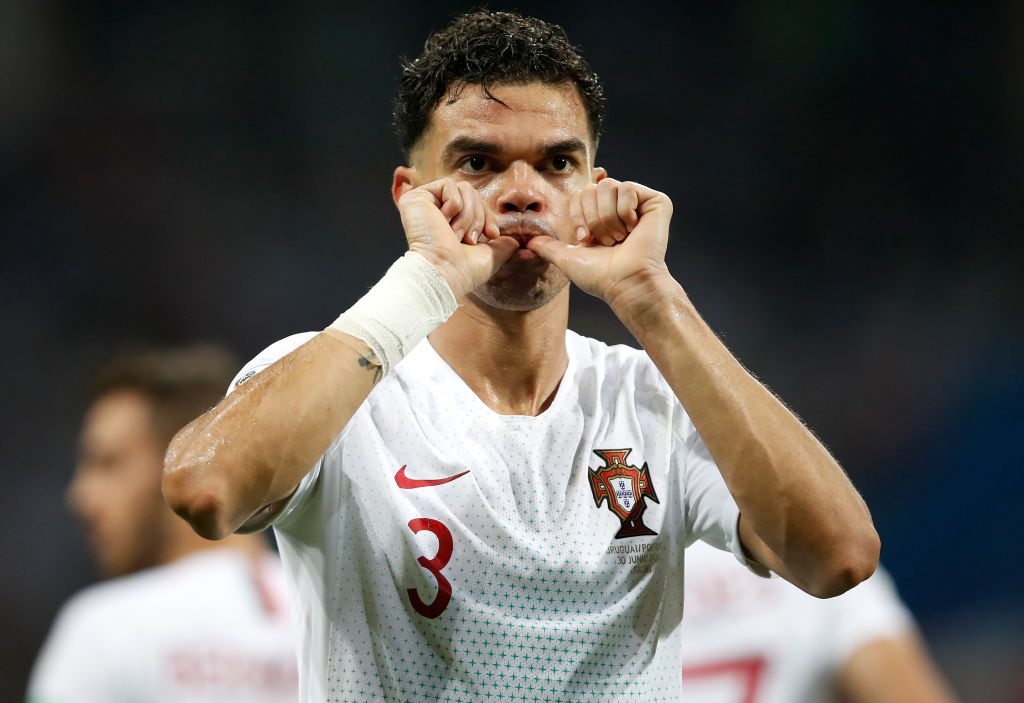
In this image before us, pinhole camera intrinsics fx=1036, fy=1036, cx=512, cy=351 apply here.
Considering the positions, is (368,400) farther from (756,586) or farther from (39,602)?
(39,602)

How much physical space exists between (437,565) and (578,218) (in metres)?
0.94

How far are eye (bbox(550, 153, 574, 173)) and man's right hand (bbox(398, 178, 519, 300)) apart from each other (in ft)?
0.85

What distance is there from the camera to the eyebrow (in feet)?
8.97

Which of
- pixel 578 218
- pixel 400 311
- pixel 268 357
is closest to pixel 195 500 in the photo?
pixel 268 357

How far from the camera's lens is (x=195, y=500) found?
2064 mm

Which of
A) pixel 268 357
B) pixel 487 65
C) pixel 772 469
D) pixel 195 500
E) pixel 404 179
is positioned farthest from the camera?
pixel 404 179

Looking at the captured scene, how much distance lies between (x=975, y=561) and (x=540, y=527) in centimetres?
535

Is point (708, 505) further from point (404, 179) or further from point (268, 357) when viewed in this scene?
point (404, 179)

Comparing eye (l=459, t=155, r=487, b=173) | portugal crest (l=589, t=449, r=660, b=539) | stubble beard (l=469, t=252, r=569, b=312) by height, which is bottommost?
portugal crest (l=589, t=449, r=660, b=539)

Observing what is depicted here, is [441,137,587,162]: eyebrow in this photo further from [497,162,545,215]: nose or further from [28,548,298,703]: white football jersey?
[28,548,298,703]: white football jersey

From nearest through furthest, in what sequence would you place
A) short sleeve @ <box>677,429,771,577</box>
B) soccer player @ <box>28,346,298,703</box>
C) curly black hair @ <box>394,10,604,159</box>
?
short sleeve @ <box>677,429,771,577</box>, curly black hair @ <box>394,10,604,159</box>, soccer player @ <box>28,346,298,703</box>

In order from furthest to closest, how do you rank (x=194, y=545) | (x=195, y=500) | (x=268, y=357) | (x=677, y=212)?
(x=677, y=212) < (x=194, y=545) < (x=268, y=357) < (x=195, y=500)

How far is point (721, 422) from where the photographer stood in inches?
90.1

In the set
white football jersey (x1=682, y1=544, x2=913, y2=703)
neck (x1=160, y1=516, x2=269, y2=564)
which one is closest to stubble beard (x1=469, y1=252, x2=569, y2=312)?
white football jersey (x1=682, y1=544, x2=913, y2=703)
